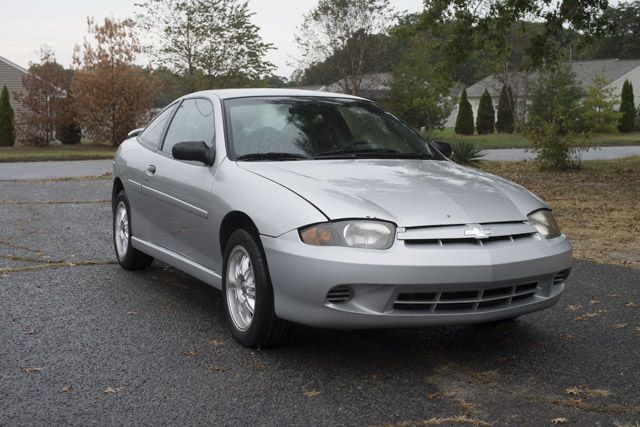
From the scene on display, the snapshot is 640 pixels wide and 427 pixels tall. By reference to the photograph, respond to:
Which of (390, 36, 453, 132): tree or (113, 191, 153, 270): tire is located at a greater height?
(390, 36, 453, 132): tree

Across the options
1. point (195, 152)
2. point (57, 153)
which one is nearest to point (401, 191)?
point (195, 152)

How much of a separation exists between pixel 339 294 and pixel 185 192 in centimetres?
187

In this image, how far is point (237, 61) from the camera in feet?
139

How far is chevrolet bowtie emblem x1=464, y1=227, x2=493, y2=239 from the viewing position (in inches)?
174

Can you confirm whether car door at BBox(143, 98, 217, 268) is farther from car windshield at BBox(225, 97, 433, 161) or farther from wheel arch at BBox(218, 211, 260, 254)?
car windshield at BBox(225, 97, 433, 161)

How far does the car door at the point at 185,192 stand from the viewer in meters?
5.50

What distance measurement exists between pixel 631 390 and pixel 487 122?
162 feet

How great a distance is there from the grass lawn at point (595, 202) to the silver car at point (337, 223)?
12.2 ft

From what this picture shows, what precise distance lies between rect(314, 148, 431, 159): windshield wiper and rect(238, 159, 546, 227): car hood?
10 centimetres

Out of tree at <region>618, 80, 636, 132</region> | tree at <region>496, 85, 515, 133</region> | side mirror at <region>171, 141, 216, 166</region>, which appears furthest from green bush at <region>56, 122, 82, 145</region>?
tree at <region>618, 80, 636, 132</region>

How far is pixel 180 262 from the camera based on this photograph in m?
6.01

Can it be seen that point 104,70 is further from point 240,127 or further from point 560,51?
point 240,127

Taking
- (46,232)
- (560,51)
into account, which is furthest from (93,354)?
(560,51)

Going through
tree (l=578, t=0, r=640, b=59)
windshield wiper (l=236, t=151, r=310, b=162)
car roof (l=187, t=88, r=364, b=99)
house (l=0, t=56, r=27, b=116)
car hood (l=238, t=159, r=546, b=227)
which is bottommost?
car hood (l=238, t=159, r=546, b=227)
